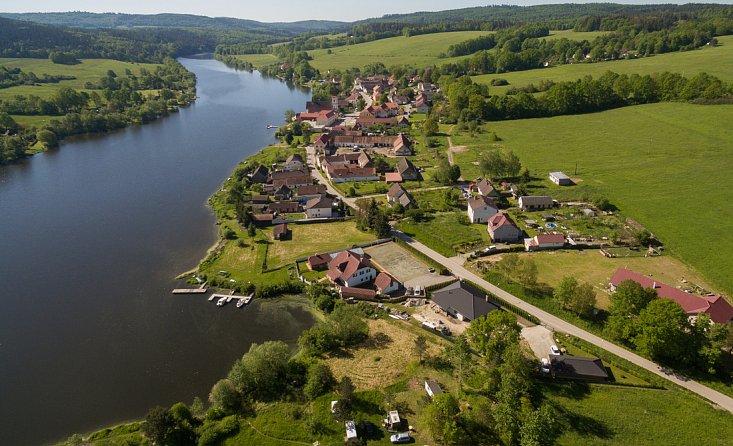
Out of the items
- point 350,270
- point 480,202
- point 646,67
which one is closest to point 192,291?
→ point 350,270

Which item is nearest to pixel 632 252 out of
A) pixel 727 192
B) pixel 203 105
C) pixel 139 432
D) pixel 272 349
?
pixel 727 192

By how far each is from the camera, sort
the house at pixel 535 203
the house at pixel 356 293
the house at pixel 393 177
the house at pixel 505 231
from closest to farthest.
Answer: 1. the house at pixel 356 293
2. the house at pixel 505 231
3. the house at pixel 535 203
4. the house at pixel 393 177

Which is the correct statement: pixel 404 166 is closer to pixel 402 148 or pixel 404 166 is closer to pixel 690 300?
pixel 402 148

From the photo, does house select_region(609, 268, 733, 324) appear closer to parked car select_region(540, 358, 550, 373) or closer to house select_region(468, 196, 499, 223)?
parked car select_region(540, 358, 550, 373)

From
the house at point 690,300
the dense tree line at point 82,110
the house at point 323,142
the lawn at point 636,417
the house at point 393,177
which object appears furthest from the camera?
the dense tree line at point 82,110

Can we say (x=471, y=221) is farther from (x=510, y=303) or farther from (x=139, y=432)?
(x=139, y=432)

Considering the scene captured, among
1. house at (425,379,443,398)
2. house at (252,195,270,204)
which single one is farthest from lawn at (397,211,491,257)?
house at (252,195,270,204)

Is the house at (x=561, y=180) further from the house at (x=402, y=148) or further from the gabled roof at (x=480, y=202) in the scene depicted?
the house at (x=402, y=148)

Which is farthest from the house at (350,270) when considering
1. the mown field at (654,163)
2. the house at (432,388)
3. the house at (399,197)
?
the mown field at (654,163)
